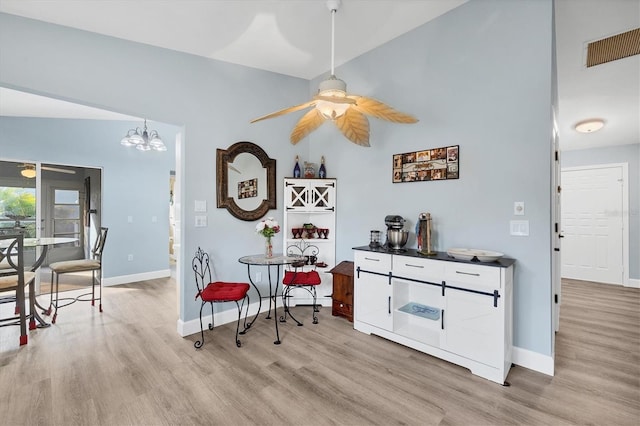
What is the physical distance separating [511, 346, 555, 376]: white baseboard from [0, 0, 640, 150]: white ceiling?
292cm

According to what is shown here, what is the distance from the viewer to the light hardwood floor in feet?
6.00

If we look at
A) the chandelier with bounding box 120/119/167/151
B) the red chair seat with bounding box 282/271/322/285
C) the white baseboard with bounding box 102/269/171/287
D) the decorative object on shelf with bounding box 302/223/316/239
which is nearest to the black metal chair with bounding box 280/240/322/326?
the red chair seat with bounding box 282/271/322/285

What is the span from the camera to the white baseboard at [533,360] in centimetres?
226

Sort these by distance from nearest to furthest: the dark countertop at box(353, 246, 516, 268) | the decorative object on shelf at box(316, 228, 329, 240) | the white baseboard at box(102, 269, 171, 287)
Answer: the dark countertop at box(353, 246, 516, 268), the decorative object on shelf at box(316, 228, 329, 240), the white baseboard at box(102, 269, 171, 287)

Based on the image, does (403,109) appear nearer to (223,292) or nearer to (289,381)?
(223,292)

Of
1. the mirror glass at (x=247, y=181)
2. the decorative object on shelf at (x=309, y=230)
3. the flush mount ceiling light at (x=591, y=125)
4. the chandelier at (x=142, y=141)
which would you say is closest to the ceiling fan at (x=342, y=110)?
the mirror glass at (x=247, y=181)

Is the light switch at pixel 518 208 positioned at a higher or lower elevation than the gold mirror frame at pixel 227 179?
lower

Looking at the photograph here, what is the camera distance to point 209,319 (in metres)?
3.27

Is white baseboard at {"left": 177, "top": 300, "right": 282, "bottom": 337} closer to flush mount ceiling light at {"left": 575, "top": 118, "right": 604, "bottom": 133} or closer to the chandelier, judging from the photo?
the chandelier

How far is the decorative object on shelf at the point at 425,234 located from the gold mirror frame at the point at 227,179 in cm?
191

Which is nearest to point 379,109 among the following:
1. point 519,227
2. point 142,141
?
point 519,227

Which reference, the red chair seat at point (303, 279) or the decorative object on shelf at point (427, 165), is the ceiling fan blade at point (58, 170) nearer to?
the red chair seat at point (303, 279)

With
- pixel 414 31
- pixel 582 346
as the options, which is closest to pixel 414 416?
pixel 582 346

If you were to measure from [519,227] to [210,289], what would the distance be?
291cm
